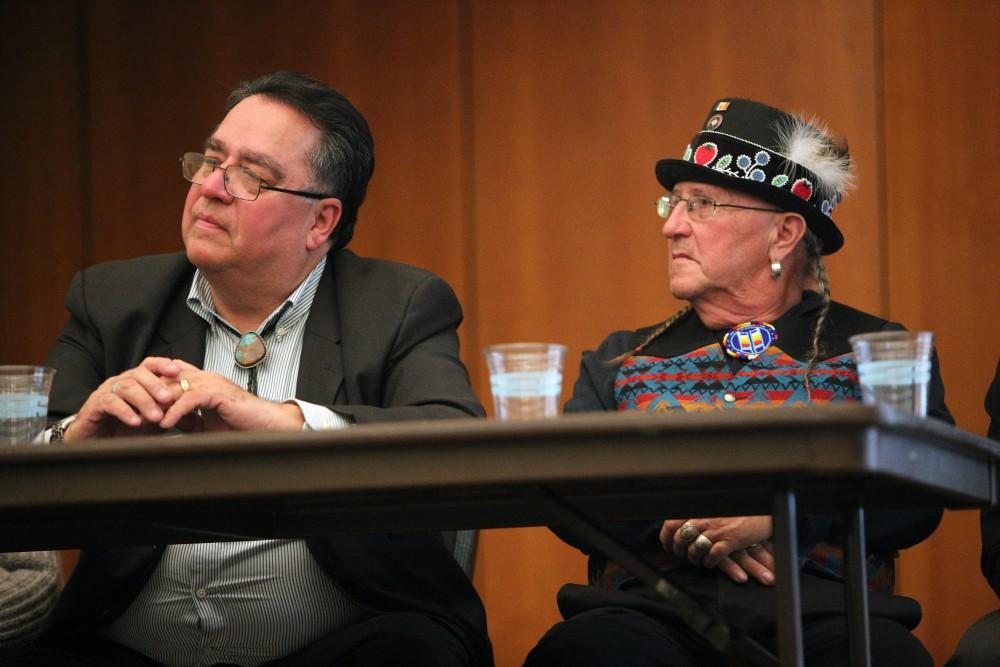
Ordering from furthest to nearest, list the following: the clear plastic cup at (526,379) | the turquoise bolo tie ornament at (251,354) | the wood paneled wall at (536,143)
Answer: the wood paneled wall at (536,143) < the turquoise bolo tie ornament at (251,354) < the clear plastic cup at (526,379)

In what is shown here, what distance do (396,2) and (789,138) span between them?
1.67 m

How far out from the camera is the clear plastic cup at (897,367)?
169cm

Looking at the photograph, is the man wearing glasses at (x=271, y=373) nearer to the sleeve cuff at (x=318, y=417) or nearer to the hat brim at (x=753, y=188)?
the sleeve cuff at (x=318, y=417)

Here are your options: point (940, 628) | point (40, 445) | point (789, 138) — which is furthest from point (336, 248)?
point (940, 628)

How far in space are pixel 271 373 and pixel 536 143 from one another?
64.5 inches

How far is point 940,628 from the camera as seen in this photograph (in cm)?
356

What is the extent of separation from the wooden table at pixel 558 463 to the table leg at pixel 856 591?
0.10ft

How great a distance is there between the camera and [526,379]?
168 centimetres

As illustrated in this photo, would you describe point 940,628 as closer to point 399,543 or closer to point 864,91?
point 864,91

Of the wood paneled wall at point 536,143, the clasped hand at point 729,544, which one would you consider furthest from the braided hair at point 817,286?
the wood paneled wall at point 536,143

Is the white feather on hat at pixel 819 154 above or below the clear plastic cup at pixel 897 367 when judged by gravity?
above

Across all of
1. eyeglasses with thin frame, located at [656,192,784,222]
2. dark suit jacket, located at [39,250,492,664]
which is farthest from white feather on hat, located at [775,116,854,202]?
dark suit jacket, located at [39,250,492,664]

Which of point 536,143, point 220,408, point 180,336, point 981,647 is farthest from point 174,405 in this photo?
point 536,143

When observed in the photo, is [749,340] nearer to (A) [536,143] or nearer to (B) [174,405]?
(B) [174,405]
